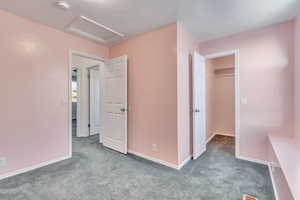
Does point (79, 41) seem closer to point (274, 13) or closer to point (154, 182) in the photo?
point (154, 182)

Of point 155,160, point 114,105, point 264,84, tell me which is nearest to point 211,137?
point 264,84

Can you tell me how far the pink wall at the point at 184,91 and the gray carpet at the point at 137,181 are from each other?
1.15 ft

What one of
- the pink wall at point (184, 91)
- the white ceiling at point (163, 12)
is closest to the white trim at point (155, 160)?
the pink wall at point (184, 91)

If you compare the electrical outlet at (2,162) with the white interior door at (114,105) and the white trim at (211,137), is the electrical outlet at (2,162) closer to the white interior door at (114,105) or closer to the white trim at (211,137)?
the white interior door at (114,105)

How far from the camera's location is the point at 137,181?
6.70 ft

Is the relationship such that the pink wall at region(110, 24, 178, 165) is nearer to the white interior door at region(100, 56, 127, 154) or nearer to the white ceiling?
the white interior door at region(100, 56, 127, 154)

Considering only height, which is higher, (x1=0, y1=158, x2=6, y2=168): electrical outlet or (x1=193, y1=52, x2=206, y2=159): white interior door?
(x1=193, y1=52, x2=206, y2=159): white interior door

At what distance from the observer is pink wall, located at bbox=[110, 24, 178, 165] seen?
2.49 metres

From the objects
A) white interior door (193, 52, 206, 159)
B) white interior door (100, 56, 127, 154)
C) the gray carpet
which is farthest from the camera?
white interior door (100, 56, 127, 154)

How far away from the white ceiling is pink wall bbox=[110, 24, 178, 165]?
34cm

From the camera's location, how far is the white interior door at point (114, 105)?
313cm

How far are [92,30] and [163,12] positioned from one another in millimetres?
1464

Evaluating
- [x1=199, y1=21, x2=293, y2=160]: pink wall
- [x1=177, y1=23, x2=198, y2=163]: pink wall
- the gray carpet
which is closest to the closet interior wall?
[x1=199, y1=21, x2=293, y2=160]: pink wall

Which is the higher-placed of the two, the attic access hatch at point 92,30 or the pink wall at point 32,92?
the attic access hatch at point 92,30
